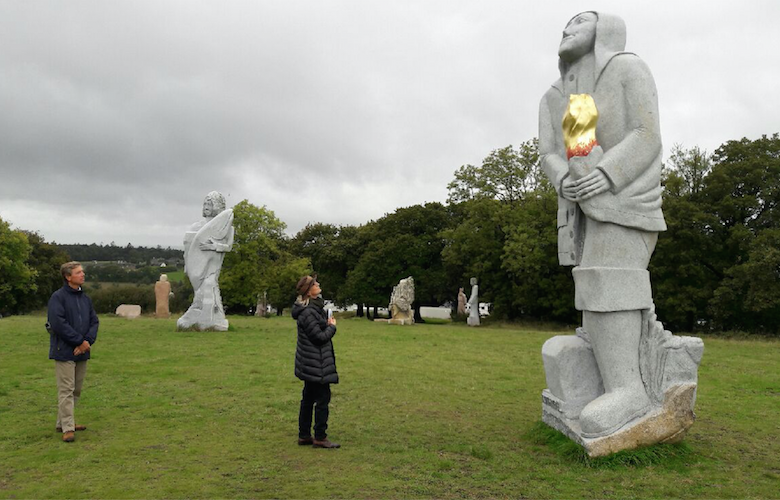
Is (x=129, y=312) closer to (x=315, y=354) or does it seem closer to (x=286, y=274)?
(x=286, y=274)

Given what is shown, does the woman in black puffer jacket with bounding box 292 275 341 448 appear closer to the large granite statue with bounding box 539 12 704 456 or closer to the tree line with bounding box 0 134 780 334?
the large granite statue with bounding box 539 12 704 456

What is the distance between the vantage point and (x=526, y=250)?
98.7 feet

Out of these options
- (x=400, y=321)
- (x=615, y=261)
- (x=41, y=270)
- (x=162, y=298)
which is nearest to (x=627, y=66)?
(x=615, y=261)

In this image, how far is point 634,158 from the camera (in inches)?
235

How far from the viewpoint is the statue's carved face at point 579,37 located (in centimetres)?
640

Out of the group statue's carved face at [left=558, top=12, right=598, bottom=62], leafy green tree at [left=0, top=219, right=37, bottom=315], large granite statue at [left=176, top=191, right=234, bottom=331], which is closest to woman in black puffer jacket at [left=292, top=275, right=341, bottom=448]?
statue's carved face at [left=558, top=12, right=598, bottom=62]

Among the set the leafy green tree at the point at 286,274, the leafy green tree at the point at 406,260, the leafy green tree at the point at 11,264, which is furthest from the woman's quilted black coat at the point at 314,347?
the leafy green tree at the point at 11,264

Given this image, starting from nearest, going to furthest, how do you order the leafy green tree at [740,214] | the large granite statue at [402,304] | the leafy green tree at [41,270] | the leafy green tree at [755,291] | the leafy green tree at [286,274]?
1. the leafy green tree at [755,291]
2. the leafy green tree at [740,214]
3. the large granite statue at [402,304]
4. the leafy green tree at [286,274]
5. the leafy green tree at [41,270]

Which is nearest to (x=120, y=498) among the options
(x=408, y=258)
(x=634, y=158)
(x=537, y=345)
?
(x=634, y=158)

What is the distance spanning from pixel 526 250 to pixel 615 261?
80.3 feet

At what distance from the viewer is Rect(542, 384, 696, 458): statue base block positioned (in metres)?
5.71

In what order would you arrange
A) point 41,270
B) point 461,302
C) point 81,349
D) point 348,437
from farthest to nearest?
point 41,270, point 461,302, point 348,437, point 81,349

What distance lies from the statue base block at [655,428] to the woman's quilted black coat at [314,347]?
267 centimetres

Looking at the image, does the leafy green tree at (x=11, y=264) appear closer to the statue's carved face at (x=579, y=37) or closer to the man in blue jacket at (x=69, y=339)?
the man in blue jacket at (x=69, y=339)
